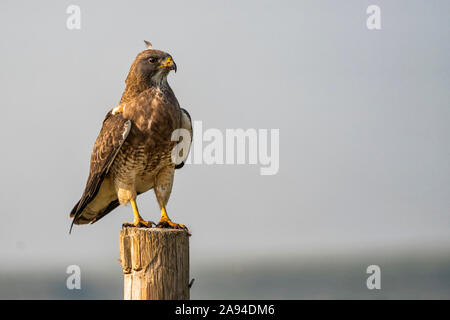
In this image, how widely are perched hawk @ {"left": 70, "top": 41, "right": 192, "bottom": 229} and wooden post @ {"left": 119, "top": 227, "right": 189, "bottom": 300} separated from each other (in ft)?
4.33

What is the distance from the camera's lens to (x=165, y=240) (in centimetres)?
668

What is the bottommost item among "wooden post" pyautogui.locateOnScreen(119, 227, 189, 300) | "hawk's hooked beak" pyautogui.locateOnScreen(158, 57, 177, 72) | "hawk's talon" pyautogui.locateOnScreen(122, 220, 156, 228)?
"wooden post" pyautogui.locateOnScreen(119, 227, 189, 300)

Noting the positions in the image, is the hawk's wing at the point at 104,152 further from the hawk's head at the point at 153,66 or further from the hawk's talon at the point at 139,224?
the hawk's talon at the point at 139,224

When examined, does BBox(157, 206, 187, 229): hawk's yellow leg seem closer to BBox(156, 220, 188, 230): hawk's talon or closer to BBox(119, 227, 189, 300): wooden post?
BBox(156, 220, 188, 230): hawk's talon

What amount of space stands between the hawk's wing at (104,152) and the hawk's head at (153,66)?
0.57m

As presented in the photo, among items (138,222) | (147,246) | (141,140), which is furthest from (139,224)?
(147,246)

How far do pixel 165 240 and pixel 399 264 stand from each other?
4967 centimetres

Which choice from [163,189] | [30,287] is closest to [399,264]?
[30,287]

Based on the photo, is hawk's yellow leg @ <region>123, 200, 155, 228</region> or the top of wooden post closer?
the top of wooden post

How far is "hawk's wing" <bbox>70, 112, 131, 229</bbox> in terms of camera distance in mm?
8273

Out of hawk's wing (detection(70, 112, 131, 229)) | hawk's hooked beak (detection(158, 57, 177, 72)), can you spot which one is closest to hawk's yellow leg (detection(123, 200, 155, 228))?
hawk's wing (detection(70, 112, 131, 229))

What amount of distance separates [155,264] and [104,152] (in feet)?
7.42

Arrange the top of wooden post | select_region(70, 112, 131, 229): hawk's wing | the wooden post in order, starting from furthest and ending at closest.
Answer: select_region(70, 112, 131, 229): hawk's wing < the top of wooden post < the wooden post

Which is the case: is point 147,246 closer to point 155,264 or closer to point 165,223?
point 155,264
